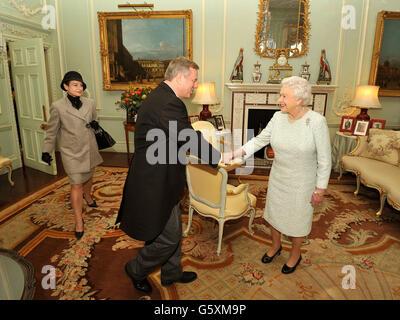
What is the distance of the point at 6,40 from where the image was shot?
5.12 metres

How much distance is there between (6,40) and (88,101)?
3387mm

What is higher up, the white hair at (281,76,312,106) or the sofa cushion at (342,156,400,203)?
the white hair at (281,76,312,106)

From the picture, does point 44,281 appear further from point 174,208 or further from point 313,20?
point 313,20

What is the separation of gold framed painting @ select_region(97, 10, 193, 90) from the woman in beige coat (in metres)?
3.43

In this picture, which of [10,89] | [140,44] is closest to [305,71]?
[140,44]

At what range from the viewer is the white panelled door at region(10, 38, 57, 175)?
478 centimetres

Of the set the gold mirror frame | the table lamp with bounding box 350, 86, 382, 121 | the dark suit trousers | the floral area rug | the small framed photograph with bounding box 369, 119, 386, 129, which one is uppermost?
the gold mirror frame

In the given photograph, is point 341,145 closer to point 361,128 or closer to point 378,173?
point 361,128

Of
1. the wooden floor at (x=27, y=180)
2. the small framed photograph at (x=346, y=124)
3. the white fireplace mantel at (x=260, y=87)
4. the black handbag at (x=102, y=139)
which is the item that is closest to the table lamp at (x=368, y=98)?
the small framed photograph at (x=346, y=124)

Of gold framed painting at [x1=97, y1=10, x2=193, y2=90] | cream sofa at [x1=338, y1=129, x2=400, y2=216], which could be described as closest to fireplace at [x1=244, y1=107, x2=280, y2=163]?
gold framed painting at [x1=97, y1=10, x2=193, y2=90]

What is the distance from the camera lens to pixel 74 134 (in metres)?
2.99

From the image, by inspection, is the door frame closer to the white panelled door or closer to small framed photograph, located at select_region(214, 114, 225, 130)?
the white panelled door

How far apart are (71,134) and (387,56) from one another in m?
6.06
